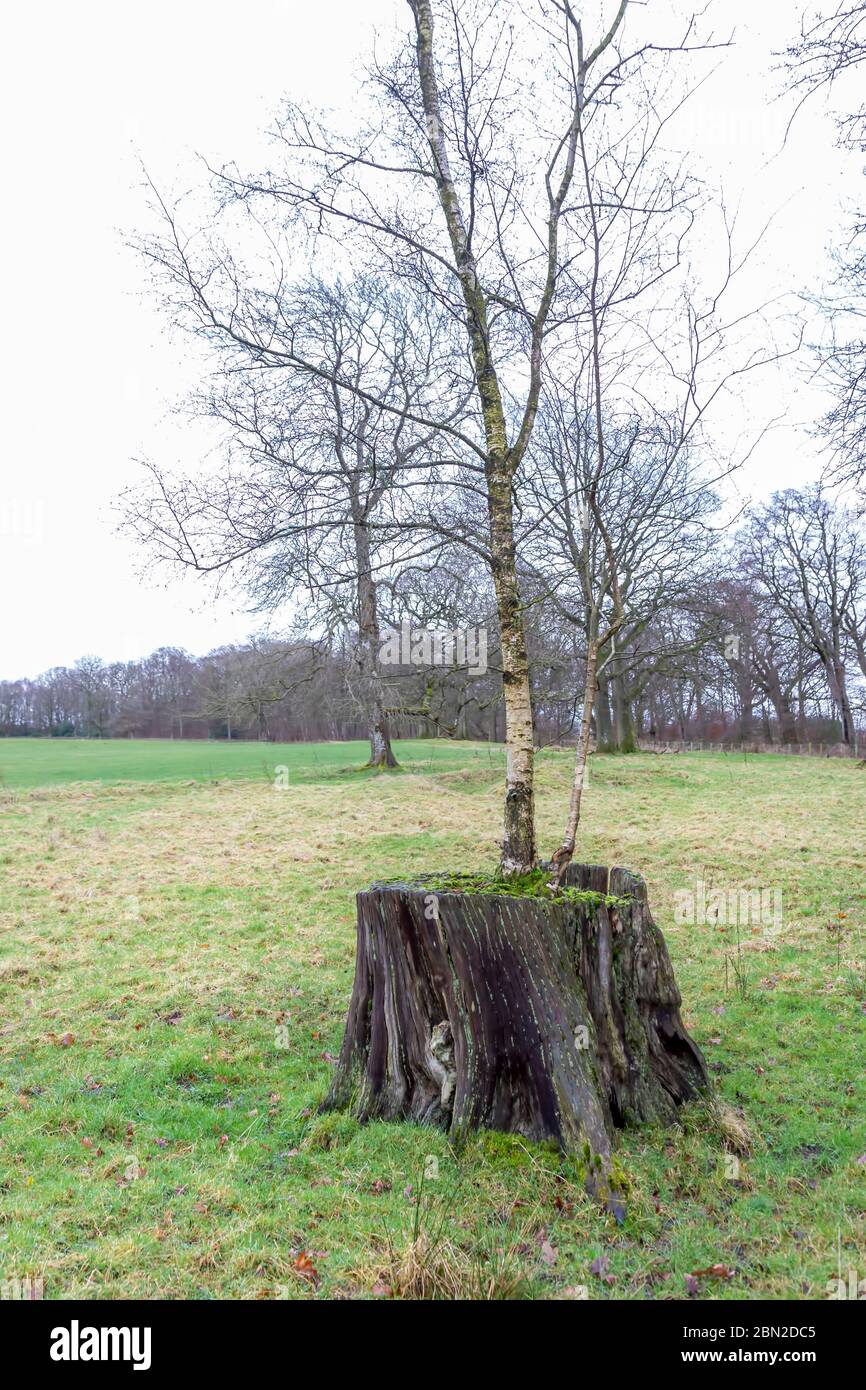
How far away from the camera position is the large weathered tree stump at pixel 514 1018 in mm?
3930

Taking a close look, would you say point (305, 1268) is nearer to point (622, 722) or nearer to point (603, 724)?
point (622, 722)

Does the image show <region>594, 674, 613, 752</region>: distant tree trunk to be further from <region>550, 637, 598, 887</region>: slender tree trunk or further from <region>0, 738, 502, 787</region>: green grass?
<region>550, 637, 598, 887</region>: slender tree trunk

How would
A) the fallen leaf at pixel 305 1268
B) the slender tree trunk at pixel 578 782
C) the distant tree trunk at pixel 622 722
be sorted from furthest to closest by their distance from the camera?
the distant tree trunk at pixel 622 722
the slender tree trunk at pixel 578 782
the fallen leaf at pixel 305 1268

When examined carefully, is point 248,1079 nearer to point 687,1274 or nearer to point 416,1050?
point 416,1050

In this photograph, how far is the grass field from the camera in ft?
9.89

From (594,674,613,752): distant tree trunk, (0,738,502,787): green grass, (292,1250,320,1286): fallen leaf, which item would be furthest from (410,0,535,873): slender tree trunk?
(594,674,613,752): distant tree trunk

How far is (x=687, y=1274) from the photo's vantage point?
3010 mm

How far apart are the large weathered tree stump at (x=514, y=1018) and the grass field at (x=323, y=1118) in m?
0.17

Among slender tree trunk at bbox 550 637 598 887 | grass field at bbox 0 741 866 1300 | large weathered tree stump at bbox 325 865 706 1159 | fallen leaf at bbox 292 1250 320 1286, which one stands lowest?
grass field at bbox 0 741 866 1300

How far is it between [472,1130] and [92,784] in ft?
66.7

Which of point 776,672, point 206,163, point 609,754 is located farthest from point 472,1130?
point 776,672

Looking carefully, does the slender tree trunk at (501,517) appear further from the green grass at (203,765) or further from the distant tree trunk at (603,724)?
the distant tree trunk at (603,724)

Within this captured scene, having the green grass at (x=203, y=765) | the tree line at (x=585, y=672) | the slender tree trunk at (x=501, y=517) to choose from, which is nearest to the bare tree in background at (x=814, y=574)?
the tree line at (x=585, y=672)

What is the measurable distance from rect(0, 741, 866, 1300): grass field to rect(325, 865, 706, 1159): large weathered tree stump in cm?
17
